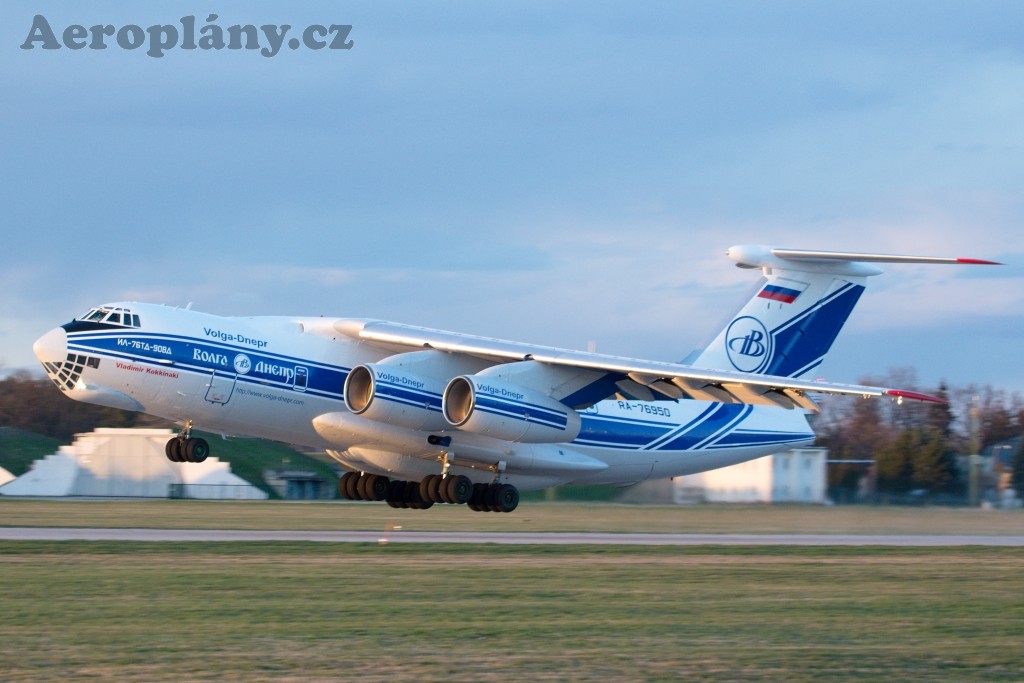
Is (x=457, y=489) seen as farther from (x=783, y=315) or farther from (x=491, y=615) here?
(x=491, y=615)

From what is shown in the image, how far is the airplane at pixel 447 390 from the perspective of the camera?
1462cm

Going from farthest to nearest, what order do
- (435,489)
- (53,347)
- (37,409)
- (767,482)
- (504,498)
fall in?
(37,409)
(767,482)
(504,498)
(435,489)
(53,347)

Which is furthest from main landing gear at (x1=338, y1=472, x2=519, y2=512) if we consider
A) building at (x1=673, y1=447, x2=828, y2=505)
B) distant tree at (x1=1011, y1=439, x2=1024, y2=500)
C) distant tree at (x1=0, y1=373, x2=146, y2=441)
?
distant tree at (x1=0, y1=373, x2=146, y2=441)

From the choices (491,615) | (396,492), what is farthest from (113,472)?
(491,615)

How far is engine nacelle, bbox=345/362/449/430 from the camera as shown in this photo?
49.0ft

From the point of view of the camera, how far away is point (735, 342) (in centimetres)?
1841

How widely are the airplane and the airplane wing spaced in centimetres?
2

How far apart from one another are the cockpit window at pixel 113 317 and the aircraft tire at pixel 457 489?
13.0ft

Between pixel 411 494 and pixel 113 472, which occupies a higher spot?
pixel 113 472

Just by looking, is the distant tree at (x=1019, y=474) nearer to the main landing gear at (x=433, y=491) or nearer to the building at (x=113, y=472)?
the main landing gear at (x=433, y=491)

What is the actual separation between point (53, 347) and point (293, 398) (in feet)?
8.68

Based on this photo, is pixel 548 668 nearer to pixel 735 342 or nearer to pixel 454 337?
pixel 454 337

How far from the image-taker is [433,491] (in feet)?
52.3

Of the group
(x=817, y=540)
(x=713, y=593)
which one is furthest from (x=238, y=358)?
(x=817, y=540)
